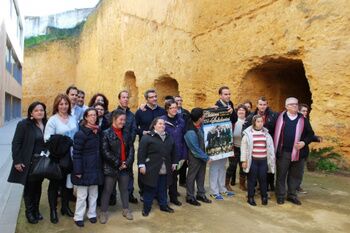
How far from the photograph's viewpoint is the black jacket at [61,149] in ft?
14.6

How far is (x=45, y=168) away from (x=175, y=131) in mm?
2004

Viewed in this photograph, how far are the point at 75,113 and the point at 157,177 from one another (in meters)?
1.78

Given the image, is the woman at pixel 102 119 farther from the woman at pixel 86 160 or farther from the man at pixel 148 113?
the woman at pixel 86 160

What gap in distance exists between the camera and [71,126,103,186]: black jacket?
4406mm

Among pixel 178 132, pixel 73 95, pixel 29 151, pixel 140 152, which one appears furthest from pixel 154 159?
pixel 73 95

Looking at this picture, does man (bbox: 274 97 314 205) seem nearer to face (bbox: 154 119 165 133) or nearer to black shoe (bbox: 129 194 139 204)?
face (bbox: 154 119 165 133)

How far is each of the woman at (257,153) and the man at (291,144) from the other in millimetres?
232

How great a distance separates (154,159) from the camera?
16.1 ft

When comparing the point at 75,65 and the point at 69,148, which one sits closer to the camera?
the point at 69,148

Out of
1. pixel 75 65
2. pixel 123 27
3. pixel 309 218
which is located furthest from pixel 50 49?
pixel 309 218

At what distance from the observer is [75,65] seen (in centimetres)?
3475

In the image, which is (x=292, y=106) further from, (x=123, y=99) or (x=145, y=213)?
(x=145, y=213)

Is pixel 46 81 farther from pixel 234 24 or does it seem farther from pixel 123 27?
pixel 234 24

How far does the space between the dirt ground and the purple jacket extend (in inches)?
32.7
